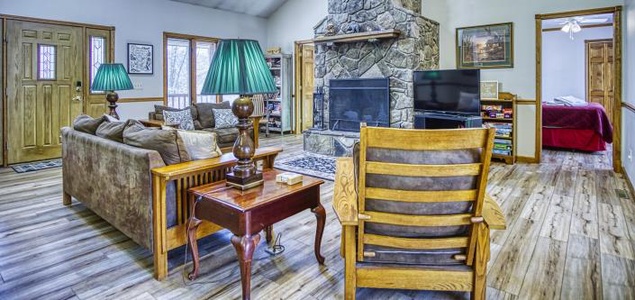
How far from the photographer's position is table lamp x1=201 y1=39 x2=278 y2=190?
2096 millimetres

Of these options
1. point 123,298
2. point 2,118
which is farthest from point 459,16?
point 2,118

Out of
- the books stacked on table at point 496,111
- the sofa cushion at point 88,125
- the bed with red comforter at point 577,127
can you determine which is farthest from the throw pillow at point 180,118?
the bed with red comforter at point 577,127

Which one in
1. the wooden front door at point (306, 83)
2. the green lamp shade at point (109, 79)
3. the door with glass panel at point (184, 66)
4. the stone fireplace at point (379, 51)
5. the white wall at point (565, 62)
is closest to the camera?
the green lamp shade at point (109, 79)

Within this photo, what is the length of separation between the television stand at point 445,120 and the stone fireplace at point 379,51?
15cm

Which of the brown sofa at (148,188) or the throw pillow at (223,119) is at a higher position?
the throw pillow at (223,119)

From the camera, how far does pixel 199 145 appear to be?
2523mm

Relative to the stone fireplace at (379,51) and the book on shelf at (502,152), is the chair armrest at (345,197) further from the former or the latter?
the book on shelf at (502,152)

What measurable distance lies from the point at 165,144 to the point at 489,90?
16.0 feet

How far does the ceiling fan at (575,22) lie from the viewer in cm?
711

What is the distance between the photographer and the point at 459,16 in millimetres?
6020

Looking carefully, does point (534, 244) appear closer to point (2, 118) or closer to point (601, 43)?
point (2, 118)

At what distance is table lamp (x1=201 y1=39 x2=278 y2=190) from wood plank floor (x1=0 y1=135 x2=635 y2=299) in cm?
62

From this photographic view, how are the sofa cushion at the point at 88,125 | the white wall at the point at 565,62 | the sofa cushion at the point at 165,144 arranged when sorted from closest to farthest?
1. the sofa cushion at the point at 165,144
2. the sofa cushion at the point at 88,125
3. the white wall at the point at 565,62

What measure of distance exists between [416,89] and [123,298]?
15.7ft
